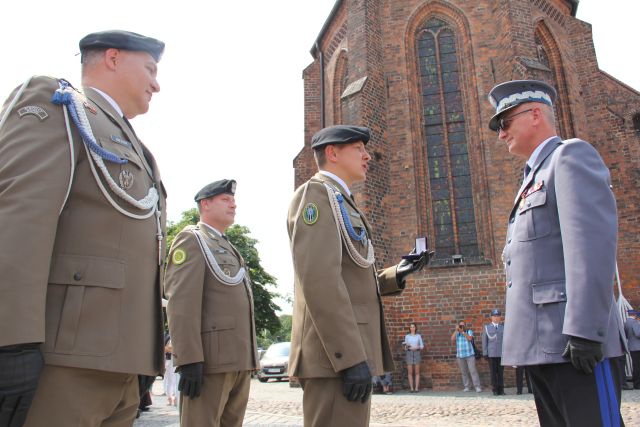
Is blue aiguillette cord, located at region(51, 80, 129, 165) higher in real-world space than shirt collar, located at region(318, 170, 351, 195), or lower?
lower

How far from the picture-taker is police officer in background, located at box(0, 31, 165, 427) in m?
1.64

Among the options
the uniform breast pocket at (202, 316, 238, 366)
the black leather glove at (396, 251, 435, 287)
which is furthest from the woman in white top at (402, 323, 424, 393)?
the black leather glove at (396, 251, 435, 287)

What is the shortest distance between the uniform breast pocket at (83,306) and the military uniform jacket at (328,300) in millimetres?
1030

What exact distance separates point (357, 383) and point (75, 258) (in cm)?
142

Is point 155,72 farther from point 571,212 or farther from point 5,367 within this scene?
point 571,212

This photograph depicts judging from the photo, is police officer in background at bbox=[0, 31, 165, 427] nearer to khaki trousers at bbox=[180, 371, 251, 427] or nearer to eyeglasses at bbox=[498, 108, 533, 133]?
khaki trousers at bbox=[180, 371, 251, 427]

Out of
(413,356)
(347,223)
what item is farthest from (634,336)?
(347,223)

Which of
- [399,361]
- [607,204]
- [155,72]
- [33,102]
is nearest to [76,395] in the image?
[33,102]

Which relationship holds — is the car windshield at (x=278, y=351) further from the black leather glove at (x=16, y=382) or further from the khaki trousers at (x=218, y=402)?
the black leather glove at (x=16, y=382)

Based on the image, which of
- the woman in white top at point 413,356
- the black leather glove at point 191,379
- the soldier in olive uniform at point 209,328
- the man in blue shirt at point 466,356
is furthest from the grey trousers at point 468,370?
the black leather glove at point 191,379

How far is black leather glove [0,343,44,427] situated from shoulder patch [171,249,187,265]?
2.41 meters

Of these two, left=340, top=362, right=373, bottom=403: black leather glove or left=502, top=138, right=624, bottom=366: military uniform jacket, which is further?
left=340, top=362, right=373, bottom=403: black leather glove

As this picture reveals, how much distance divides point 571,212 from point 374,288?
1175 mm

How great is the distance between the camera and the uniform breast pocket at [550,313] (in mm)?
2434
